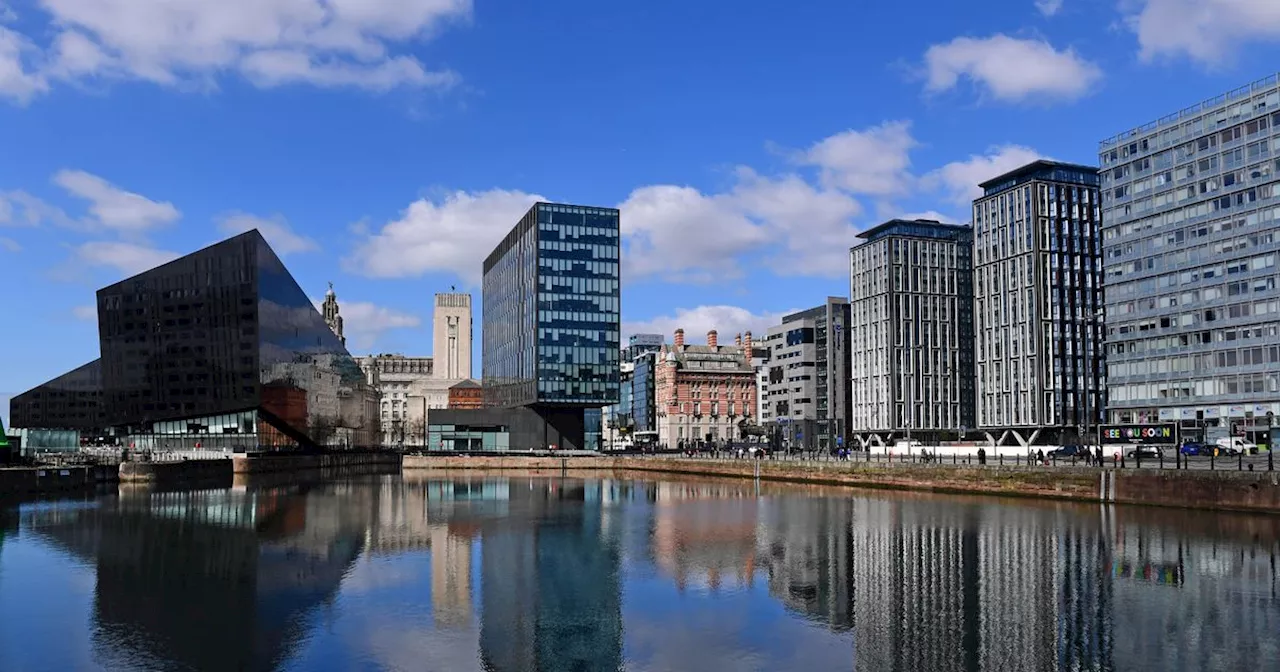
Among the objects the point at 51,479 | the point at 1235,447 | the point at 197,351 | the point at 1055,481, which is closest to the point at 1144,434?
the point at 1235,447

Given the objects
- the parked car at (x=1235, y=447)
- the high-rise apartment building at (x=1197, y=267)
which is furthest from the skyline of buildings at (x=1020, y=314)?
the parked car at (x=1235, y=447)

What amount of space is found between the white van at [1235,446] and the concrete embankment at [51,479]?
94615 millimetres

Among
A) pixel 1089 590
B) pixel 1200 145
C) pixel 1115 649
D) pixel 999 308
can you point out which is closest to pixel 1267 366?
pixel 1200 145

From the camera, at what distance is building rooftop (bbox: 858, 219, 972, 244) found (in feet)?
587

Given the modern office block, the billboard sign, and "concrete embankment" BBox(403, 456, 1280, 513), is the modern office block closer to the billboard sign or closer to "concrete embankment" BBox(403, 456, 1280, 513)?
"concrete embankment" BBox(403, 456, 1280, 513)

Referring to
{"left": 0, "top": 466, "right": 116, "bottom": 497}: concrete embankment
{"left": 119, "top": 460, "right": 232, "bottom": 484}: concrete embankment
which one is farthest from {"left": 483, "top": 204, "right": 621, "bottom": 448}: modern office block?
{"left": 0, "top": 466, "right": 116, "bottom": 497}: concrete embankment

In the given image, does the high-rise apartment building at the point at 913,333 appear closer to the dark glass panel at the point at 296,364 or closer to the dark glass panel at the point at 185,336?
the dark glass panel at the point at 296,364

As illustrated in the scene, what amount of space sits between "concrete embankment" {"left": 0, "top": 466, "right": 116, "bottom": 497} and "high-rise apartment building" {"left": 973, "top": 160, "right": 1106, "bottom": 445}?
111320 mm

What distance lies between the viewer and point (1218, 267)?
4122 inches

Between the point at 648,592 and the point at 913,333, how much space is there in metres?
148

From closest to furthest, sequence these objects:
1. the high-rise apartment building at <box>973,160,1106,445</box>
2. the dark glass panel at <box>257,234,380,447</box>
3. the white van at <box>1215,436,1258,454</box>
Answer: the white van at <box>1215,436,1258,454</box>
the dark glass panel at <box>257,234,380,447</box>
the high-rise apartment building at <box>973,160,1106,445</box>

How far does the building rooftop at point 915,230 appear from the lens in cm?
17888

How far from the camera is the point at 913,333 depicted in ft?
573

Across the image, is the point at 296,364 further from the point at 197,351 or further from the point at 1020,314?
the point at 1020,314
